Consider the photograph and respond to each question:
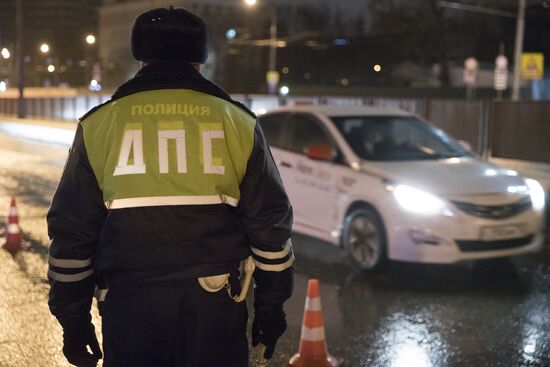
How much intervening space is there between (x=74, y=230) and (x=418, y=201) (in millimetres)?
5017

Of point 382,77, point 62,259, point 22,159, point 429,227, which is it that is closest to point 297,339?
point 429,227

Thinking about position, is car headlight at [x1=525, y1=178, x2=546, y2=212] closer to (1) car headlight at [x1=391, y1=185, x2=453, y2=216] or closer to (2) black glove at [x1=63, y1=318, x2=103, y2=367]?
(1) car headlight at [x1=391, y1=185, x2=453, y2=216]

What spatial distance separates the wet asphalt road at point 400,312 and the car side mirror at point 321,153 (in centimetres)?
105

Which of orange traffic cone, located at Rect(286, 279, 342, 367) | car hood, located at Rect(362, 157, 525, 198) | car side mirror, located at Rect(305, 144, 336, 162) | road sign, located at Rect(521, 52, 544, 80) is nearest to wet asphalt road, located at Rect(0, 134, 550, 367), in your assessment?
orange traffic cone, located at Rect(286, 279, 342, 367)

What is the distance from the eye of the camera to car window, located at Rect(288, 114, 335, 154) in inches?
328

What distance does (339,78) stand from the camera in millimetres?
85125

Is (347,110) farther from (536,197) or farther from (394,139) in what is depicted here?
(536,197)

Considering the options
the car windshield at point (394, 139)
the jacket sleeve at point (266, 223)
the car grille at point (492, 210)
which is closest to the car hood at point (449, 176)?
the car grille at point (492, 210)

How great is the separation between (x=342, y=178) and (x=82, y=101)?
37349mm

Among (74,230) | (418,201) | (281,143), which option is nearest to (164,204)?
(74,230)

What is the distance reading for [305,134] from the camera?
8.55 metres

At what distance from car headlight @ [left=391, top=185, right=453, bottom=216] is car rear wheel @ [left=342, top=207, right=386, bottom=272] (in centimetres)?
31

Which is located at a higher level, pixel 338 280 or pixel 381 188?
pixel 381 188

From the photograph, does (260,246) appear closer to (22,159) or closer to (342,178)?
(342,178)
